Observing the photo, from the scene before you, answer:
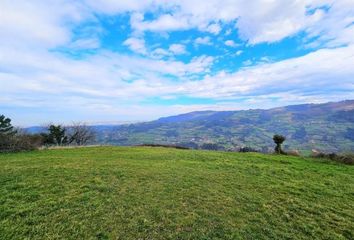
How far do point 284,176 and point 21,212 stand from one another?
14779 millimetres

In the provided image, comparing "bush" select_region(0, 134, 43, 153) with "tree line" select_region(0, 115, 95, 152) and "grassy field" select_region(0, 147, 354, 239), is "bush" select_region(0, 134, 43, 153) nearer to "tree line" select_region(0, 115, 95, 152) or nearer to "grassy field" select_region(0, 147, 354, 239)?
"tree line" select_region(0, 115, 95, 152)

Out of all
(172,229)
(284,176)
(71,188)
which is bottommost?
(284,176)

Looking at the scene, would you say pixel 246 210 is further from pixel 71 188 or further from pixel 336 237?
pixel 71 188

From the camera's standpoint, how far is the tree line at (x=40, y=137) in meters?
28.3

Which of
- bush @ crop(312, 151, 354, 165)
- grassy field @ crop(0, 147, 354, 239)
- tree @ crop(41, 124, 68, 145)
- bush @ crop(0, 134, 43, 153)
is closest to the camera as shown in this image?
grassy field @ crop(0, 147, 354, 239)

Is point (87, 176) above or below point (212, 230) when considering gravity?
above

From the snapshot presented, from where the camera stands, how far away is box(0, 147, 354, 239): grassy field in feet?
26.6

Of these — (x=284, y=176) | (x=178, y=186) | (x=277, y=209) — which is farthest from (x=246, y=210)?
(x=284, y=176)

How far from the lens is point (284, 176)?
16.3 m

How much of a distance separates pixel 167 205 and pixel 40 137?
128ft

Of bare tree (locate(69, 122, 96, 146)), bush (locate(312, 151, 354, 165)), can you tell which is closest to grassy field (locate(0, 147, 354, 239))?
bush (locate(312, 151, 354, 165))

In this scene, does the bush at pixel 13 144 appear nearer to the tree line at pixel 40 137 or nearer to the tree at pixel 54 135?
the tree line at pixel 40 137

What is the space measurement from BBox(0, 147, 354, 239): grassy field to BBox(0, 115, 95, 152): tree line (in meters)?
15.3

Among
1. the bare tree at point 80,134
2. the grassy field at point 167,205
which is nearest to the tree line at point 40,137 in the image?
the bare tree at point 80,134
